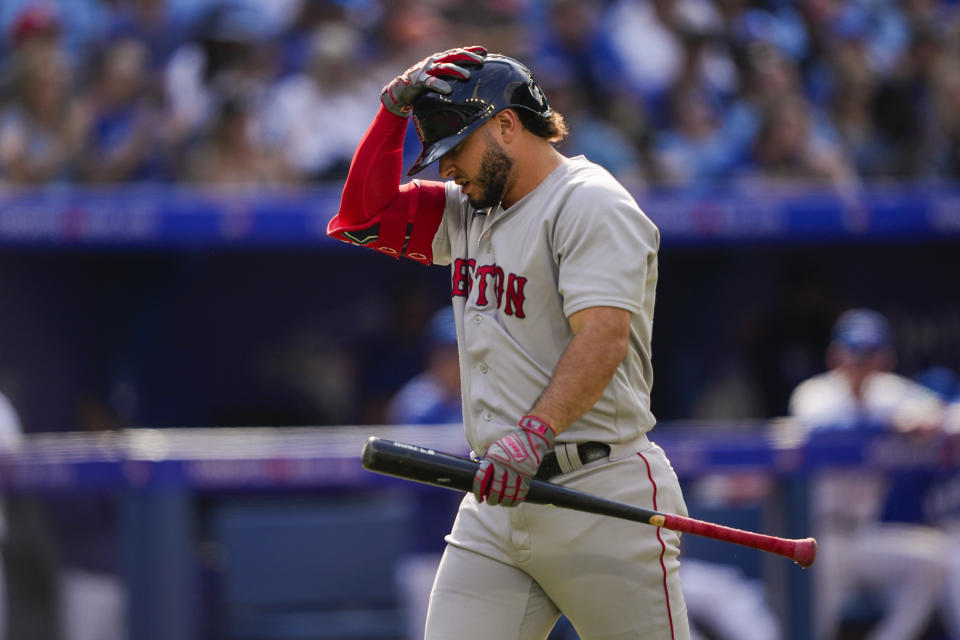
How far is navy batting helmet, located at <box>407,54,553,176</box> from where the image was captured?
279 cm

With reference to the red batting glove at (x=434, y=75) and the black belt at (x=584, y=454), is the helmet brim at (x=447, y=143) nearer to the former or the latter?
the red batting glove at (x=434, y=75)

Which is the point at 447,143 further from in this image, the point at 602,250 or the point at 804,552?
the point at 804,552

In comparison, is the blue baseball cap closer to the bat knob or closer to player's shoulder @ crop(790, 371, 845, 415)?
player's shoulder @ crop(790, 371, 845, 415)

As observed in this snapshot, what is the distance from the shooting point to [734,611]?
16.8 ft

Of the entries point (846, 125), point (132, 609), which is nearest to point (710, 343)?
point (846, 125)

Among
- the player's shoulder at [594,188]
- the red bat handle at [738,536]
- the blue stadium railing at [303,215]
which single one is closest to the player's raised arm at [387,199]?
the player's shoulder at [594,188]

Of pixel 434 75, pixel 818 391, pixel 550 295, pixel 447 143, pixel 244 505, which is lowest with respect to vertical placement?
pixel 244 505

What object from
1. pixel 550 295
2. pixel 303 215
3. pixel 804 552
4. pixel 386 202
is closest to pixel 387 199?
pixel 386 202

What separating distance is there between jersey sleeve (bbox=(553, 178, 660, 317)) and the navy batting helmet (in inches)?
9.5

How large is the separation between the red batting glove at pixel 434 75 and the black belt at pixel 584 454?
0.77 m

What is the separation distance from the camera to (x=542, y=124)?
9.55ft

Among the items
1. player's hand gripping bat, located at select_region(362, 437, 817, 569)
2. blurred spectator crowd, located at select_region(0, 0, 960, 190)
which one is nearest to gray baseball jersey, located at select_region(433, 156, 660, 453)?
player's hand gripping bat, located at select_region(362, 437, 817, 569)

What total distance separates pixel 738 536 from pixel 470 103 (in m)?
1.03

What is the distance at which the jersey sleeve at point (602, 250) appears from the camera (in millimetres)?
2658
